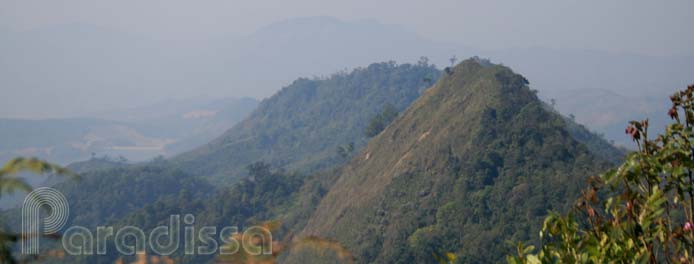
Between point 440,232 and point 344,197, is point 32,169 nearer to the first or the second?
point 440,232

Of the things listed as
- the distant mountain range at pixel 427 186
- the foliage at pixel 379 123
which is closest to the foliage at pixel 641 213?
the distant mountain range at pixel 427 186

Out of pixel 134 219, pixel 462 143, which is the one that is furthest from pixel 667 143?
pixel 134 219

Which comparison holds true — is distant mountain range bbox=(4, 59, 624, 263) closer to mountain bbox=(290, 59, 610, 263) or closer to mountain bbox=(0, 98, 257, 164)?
mountain bbox=(290, 59, 610, 263)

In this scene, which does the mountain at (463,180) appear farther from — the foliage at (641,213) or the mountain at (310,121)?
the mountain at (310,121)

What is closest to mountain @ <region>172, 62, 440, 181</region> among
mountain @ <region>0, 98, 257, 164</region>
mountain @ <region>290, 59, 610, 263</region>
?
mountain @ <region>290, 59, 610, 263</region>

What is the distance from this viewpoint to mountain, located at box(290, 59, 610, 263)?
25.3 m

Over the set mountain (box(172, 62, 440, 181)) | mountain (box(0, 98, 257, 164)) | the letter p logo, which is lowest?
mountain (box(0, 98, 257, 164))

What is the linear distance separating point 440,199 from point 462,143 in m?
4.19

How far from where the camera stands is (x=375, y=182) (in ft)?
113

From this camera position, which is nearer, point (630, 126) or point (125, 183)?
point (630, 126)

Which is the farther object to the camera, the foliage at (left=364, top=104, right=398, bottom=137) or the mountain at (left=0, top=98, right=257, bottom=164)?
the mountain at (left=0, top=98, right=257, bottom=164)

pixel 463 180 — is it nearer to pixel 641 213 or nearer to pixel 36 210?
pixel 36 210

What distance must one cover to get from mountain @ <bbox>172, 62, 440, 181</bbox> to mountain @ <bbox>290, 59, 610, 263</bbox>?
33639mm

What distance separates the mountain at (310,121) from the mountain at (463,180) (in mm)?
33639
